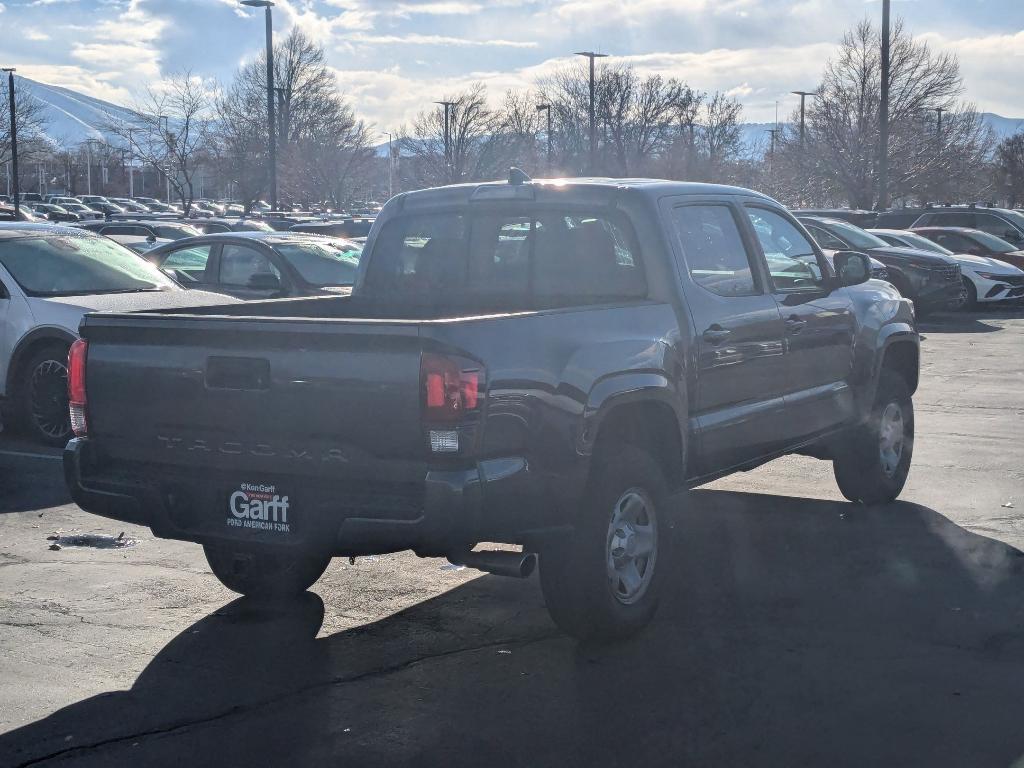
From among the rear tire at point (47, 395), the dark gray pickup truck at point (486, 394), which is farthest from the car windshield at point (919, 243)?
the dark gray pickup truck at point (486, 394)

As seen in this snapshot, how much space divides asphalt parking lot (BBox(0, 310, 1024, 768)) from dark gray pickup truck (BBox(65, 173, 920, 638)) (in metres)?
0.36

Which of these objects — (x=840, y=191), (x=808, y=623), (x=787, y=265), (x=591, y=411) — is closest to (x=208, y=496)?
(x=591, y=411)

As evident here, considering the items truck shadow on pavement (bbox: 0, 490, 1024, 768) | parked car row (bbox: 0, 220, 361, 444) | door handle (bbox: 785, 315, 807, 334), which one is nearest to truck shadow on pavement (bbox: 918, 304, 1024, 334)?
parked car row (bbox: 0, 220, 361, 444)

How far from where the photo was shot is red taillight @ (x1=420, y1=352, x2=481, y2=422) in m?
4.56

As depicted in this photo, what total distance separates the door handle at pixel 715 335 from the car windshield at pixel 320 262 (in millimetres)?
7519

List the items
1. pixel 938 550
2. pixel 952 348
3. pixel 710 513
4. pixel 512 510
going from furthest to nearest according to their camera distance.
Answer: pixel 952 348, pixel 710 513, pixel 938 550, pixel 512 510

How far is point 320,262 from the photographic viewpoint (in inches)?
547

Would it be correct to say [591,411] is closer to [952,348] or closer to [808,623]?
[808,623]

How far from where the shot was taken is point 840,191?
53.1 metres

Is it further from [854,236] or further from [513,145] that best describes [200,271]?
[513,145]

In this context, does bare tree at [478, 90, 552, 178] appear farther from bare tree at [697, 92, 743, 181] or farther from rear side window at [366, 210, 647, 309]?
rear side window at [366, 210, 647, 309]

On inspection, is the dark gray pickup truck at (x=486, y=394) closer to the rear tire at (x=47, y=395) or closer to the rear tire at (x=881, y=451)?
the rear tire at (x=881, y=451)

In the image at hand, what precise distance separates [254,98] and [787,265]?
2536 inches

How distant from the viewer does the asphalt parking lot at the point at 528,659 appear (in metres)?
4.36
